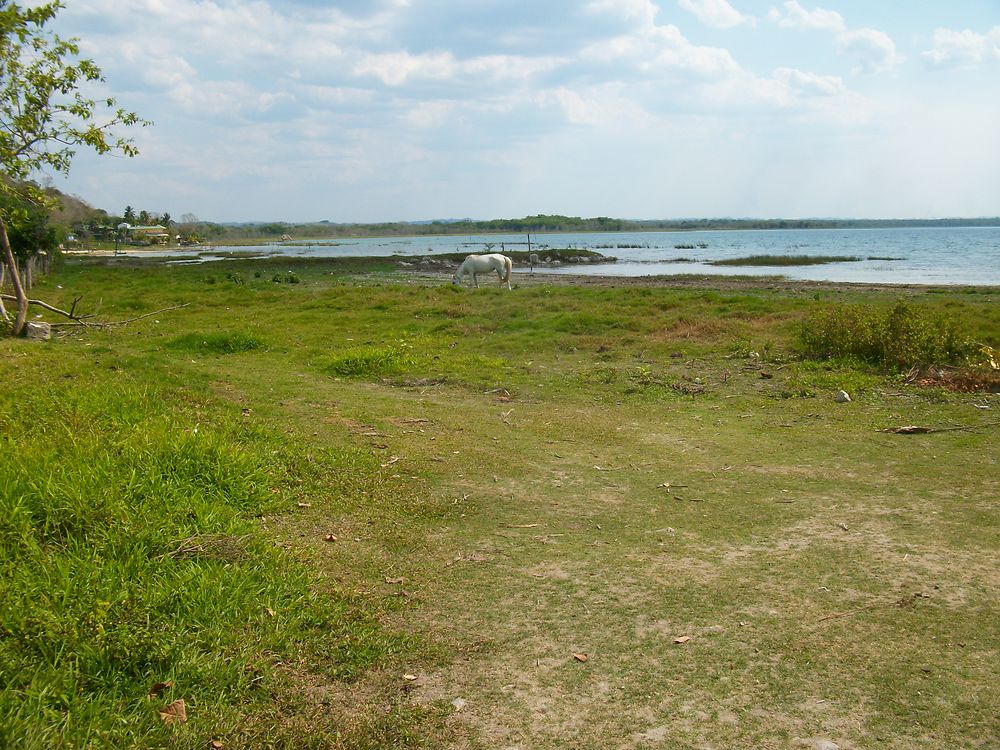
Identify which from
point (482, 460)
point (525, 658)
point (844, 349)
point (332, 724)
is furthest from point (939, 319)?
point (332, 724)

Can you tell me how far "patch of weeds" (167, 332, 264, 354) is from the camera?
12.4m

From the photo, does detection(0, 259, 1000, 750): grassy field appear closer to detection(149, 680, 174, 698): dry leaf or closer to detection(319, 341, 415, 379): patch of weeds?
detection(149, 680, 174, 698): dry leaf

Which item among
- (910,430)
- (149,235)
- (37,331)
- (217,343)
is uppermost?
(149,235)

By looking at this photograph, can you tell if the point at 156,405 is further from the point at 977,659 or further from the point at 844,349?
the point at 844,349

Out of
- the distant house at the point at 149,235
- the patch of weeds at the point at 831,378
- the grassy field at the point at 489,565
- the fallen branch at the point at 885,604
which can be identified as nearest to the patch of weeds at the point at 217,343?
the grassy field at the point at 489,565

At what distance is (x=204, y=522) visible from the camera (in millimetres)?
4574

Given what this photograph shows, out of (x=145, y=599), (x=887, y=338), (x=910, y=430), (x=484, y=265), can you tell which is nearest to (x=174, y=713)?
(x=145, y=599)

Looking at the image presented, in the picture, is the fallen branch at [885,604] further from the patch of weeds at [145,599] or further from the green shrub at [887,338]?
the green shrub at [887,338]

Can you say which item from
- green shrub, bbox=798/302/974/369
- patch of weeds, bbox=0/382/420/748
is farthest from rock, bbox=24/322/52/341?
green shrub, bbox=798/302/974/369

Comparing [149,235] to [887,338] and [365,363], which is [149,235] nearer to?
[365,363]

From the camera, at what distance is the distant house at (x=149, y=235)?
92.7 meters

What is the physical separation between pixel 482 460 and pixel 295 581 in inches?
111

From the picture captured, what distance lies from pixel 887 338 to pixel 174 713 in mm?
10465

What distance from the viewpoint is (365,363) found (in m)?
11.1
